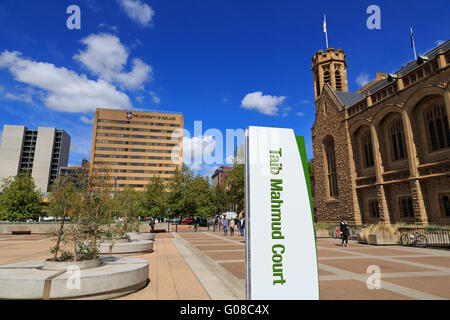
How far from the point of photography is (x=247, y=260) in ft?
13.2

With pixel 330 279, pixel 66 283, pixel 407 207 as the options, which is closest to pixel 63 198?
pixel 66 283

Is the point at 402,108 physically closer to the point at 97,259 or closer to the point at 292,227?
the point at 292,227

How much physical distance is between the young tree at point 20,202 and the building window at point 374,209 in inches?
1585

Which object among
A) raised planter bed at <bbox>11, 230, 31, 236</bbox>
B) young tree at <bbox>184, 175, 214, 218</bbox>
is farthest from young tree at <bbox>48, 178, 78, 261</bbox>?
young tree at <bbox>184, 175, 214, 218</bbox>

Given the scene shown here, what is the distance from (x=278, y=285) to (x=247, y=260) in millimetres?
621

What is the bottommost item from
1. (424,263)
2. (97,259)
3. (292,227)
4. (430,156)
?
(424,263)

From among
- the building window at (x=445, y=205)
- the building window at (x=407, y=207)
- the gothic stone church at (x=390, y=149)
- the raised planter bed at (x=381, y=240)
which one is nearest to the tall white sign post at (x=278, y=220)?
the raised planter bed at (x=381, y=240)

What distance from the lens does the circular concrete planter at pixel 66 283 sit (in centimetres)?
495

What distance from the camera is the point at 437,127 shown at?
837 inches

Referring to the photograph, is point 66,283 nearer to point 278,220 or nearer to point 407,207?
point 278,220

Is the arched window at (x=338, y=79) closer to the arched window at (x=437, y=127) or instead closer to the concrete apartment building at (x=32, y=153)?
the arched window at (x=437, y=127)

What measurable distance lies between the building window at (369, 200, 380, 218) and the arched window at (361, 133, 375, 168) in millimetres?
3971

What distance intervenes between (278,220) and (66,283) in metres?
4.31
